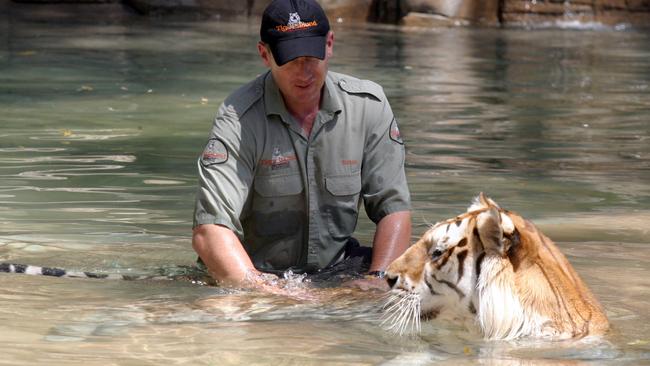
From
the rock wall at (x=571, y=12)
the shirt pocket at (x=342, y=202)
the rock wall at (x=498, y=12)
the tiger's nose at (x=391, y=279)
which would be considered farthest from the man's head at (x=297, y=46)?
the rock wall at (x=571, y=12)

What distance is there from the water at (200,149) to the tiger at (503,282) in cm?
8

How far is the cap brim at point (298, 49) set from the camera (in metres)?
5.17

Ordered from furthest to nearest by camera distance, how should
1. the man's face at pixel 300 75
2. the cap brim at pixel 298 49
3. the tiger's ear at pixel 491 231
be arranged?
the man's face at pixel 300 75 < the cap brim at pixel 298 49 < the tiger's ear at pixel 491 231

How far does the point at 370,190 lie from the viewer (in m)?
5.57

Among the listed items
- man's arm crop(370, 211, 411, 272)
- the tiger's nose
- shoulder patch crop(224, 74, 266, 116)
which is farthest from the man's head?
the tiger's nose

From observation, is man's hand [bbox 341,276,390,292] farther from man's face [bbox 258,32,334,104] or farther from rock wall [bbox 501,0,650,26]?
rock wall [bbox 501,0,650,26]

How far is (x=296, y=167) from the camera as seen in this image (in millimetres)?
5477

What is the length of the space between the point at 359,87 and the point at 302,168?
1.43ft

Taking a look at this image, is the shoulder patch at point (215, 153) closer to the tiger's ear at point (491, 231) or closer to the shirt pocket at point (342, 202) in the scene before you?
the shirt pocket at point (342, 202)

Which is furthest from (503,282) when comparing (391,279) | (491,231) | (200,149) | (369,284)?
(200,149)

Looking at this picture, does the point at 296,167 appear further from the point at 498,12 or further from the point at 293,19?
the point at 498,12

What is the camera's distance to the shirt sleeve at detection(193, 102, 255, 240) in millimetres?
5227

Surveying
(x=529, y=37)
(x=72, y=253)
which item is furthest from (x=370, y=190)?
(x=529, y=37)

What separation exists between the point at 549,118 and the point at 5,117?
463 centimetres
